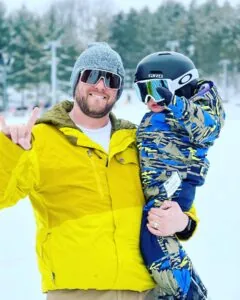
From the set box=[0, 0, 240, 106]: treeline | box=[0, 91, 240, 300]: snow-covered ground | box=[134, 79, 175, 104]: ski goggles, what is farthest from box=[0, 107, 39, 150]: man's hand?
box=[0, 0, 240, 106]: treeline

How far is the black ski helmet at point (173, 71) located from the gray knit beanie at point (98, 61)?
103 mm

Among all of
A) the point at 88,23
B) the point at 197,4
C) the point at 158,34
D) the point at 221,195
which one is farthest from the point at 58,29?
the point at 221,195

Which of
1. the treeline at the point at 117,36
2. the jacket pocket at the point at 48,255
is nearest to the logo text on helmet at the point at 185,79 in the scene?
the jacket pocket at the point at 48,255

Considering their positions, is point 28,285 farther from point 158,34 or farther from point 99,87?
point 158,34

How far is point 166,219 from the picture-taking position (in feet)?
7.86

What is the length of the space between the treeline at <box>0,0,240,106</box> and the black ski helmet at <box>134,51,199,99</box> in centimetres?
4024

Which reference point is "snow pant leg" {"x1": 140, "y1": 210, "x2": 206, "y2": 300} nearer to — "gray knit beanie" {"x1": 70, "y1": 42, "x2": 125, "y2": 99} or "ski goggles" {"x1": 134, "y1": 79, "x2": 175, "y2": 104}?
"ski goggles" {"x1": 134, "y1": 79, "x2": 175, "y2": 104}

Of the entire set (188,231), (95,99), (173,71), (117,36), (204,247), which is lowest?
(204,247)

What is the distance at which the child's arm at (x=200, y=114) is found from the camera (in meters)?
2.42

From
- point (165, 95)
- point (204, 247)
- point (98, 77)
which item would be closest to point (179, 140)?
point (165, 95)

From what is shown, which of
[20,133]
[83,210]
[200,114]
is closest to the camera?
[20,133]

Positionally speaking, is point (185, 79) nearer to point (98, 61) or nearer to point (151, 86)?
point (151, 86)

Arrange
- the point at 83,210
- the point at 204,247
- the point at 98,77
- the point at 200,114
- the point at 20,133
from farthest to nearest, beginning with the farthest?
the point at 204,247
the point at 98,77
the point at 200,114
the point at 83,210
the point at 20,133

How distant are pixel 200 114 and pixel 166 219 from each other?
1.40ft
